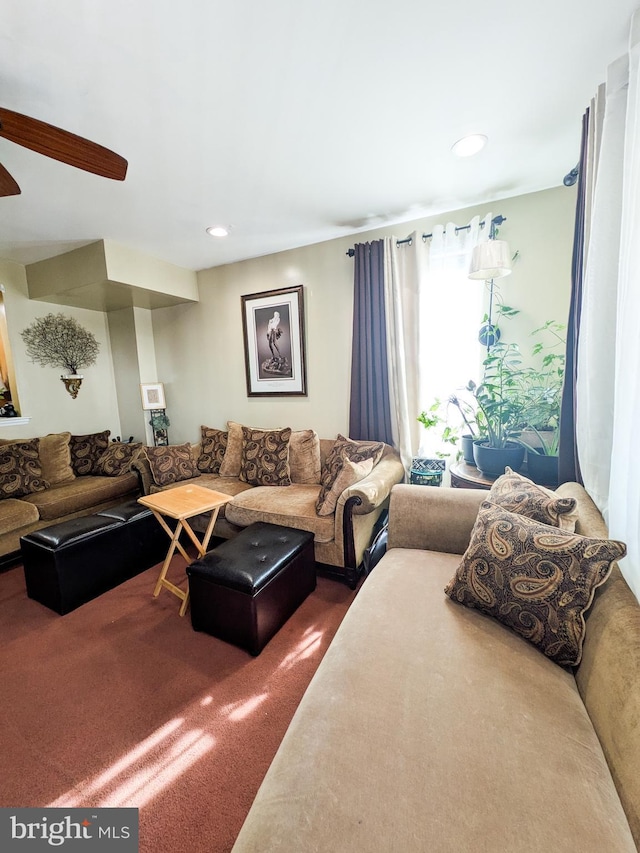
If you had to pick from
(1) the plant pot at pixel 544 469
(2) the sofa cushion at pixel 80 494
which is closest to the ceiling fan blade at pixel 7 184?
(2) the sofa cushion at pixel 80 494

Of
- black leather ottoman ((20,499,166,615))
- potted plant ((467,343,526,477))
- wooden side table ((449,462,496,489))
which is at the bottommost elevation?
black leather ottoman ((20,499,166,615))

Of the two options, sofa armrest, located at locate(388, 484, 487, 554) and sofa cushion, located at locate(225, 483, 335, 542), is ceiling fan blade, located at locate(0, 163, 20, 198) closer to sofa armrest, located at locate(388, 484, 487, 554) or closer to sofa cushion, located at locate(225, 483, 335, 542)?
sofa cushion, located at locate(225, 483, 335, 542)

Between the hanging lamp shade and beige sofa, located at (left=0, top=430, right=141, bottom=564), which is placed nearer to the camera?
the hanging lamp shade

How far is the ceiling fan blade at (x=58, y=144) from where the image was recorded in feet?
4.15

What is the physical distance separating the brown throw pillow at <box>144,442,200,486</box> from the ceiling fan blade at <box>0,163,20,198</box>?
2.06 m

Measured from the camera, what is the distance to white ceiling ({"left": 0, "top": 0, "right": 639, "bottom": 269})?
1176 millimetres

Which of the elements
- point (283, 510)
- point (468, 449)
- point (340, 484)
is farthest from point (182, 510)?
point (468, 449)

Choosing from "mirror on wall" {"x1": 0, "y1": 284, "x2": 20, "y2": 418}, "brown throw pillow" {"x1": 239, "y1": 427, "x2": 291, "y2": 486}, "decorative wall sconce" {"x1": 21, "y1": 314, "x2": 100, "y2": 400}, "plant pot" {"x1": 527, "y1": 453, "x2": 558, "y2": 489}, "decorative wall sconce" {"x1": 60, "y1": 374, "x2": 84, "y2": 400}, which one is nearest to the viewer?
"plant pot" {"x1": 527, "y1": 453, "x2": 558, "y2": 489}

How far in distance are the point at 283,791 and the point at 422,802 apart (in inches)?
11.7

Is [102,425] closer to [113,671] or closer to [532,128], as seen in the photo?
[113,671]

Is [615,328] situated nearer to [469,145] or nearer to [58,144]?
[469,145]

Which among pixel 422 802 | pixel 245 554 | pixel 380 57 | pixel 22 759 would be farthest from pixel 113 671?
pixel 380 57

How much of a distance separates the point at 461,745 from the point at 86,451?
3.99 metres

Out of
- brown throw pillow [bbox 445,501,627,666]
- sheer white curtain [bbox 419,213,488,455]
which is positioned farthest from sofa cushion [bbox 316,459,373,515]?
brown throw pillow [bbox 445,501,627,666]
